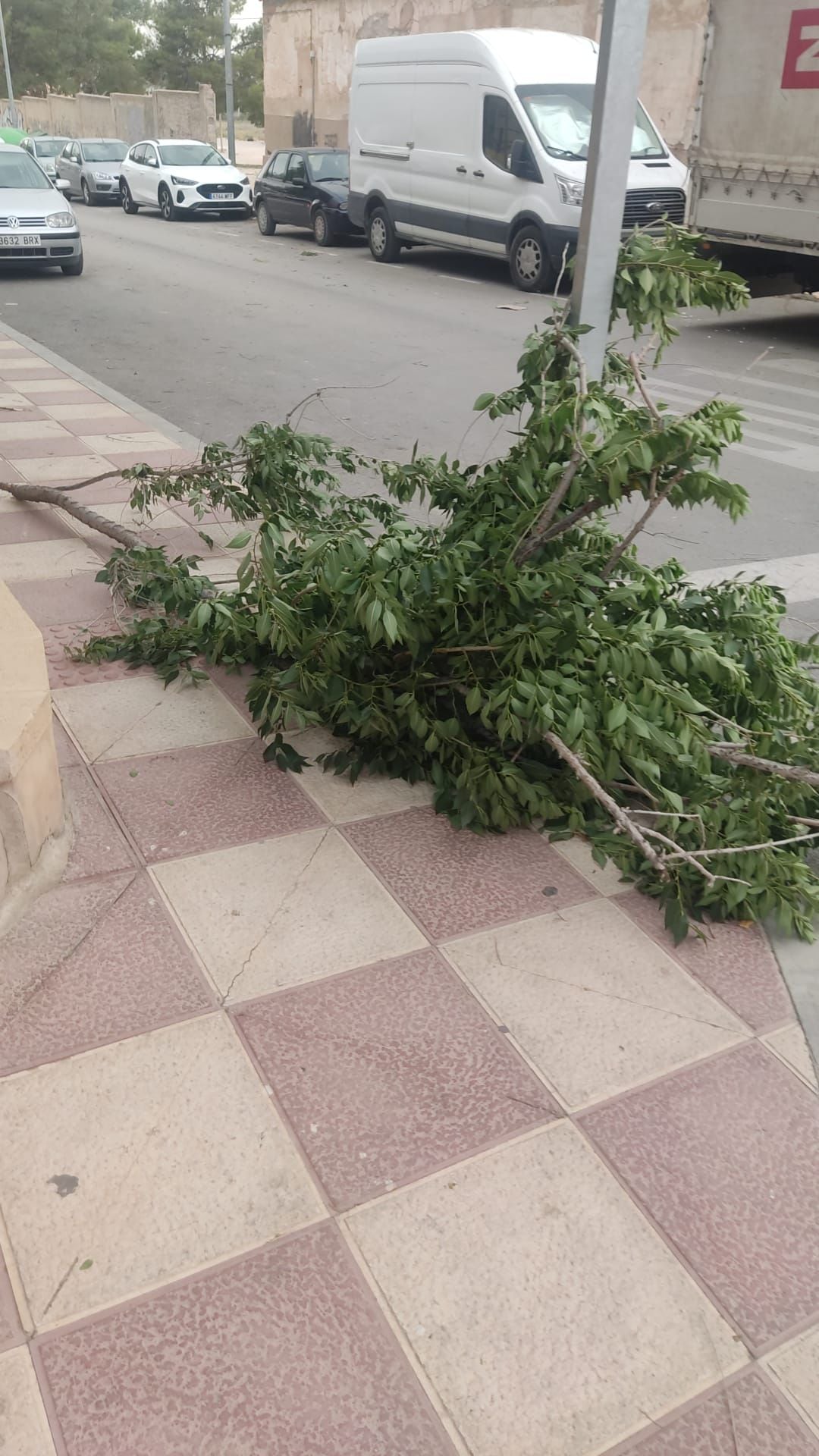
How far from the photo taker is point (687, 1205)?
239 centimetres

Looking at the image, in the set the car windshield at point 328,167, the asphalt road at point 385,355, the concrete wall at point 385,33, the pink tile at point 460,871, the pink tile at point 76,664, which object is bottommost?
the asphalt road at point 385,355

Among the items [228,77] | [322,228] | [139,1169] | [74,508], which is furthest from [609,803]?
A: [228,77]

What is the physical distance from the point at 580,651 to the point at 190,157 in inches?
1076

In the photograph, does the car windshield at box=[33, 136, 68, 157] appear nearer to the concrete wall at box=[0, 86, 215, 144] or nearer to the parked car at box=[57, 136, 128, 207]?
the parked car at box=[57, 136, 128, 207]

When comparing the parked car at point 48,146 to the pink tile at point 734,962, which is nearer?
the pink tile at point 734,962

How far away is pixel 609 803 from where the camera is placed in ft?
10.2

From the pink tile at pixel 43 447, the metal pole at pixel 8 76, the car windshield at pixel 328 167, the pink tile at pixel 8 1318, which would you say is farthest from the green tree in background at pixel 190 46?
the pink tile at pixel 8 1318

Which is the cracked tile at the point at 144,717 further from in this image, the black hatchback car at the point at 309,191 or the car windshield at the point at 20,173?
the black hatchback car at the point at 309,191

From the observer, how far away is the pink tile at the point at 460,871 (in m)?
3.25

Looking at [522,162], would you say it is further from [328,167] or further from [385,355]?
[328,167]

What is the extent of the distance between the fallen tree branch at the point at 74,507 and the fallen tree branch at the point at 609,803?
268cm

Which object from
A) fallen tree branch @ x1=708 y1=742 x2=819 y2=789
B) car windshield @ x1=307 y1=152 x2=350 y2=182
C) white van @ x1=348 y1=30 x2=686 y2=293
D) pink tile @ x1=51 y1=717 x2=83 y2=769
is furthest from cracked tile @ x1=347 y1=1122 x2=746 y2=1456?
car windshield @ x1=307 y1=152 x2=350 y2=182

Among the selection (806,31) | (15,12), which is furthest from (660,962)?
(15,12)

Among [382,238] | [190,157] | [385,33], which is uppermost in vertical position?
[385,33]
